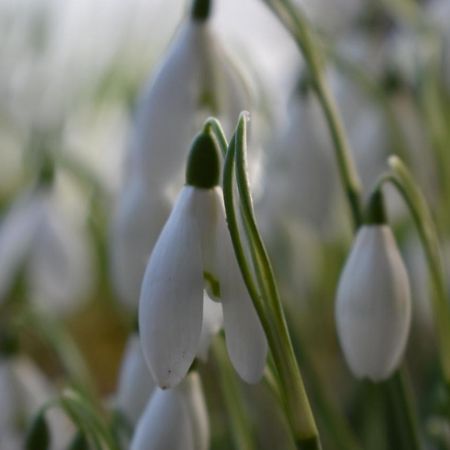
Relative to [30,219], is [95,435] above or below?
below

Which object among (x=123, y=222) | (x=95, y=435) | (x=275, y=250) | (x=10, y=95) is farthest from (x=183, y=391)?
(x=10, y=95)

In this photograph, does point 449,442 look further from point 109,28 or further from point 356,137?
point 109,28

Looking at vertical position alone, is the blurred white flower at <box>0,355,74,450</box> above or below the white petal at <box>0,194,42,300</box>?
below

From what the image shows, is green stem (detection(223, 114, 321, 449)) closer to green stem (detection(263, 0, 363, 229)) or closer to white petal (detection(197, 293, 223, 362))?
white petal (detection(197, 293, 223, 362))

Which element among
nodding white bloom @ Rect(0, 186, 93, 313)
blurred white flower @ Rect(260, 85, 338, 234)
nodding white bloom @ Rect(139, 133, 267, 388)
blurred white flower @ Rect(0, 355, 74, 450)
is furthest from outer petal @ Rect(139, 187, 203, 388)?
nodding white bloom @ Rect(0, 186, 93, 313)

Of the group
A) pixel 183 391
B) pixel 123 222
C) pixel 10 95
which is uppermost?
pixel 10 95

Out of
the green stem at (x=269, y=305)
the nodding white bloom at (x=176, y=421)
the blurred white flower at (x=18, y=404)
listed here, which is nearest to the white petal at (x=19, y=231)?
the blurred white flower at (x=18, y=404)
